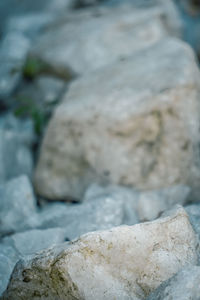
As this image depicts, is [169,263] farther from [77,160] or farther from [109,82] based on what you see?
[109,82]

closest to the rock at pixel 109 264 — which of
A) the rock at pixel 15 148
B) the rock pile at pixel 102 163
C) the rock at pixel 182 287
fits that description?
the rock pile at pixel 102 163

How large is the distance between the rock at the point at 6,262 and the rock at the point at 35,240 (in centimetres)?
6

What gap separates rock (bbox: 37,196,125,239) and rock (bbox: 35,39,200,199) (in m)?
0.34

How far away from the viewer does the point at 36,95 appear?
15.8ft

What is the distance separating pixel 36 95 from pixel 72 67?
0.54m

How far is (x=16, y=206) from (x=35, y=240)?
1.93ft

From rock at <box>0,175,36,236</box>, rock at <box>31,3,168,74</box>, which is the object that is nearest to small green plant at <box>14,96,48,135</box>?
rock at <box>31,3,168,74</box>

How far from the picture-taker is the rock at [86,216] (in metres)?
2.77

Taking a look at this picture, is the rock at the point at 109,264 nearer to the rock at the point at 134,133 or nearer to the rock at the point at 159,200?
the rock at the point at 159,200

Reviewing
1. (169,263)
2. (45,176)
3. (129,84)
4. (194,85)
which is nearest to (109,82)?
(129,84)

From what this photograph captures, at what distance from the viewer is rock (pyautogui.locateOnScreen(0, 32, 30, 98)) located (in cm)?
486

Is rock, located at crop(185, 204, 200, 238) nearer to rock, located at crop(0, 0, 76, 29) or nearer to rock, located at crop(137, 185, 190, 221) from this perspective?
rock, located at crop(137, 185, 190, 221)

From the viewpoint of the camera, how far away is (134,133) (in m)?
3.25

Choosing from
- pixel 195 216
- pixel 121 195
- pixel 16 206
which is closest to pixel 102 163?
pixel 121 195
